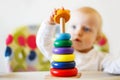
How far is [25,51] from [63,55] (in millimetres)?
608

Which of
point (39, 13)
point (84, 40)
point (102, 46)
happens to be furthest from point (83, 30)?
point (39, 13)

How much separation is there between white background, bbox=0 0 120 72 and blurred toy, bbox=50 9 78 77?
77 centimetres

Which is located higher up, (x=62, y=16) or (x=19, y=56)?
(x=62, y=16)

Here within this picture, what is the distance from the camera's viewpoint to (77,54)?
32.8 inches

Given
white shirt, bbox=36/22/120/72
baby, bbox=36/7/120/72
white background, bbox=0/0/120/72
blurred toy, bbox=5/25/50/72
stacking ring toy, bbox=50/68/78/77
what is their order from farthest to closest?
white background, bbox=0/0/120/72 → blurred toy, bbox=5/25/50/72 → baby, bbox=36/7/120/72 → white shirt, bbox=36/22/120/72 → stacking ring toy, bbox=50/68/78/77

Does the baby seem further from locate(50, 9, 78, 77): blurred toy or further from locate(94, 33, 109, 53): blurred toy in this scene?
locate(50, 9, 78, 77): blurred toy

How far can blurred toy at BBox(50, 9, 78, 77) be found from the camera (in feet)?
1.47

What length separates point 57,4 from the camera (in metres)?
1.27

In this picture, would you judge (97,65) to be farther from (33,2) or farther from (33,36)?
(33,2)

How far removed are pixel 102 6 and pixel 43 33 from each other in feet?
2.25

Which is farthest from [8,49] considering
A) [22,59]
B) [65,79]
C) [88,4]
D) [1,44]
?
[65,79]

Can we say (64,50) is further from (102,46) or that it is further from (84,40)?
(102,46)

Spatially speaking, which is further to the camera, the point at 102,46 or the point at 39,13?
the point at 39,13

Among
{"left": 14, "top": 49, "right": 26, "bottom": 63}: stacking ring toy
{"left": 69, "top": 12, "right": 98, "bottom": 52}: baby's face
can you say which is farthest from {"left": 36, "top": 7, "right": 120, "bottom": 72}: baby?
{"left": 14, "top": 49, "right": 26, "bottom": 63}: stacking ring toy
